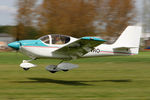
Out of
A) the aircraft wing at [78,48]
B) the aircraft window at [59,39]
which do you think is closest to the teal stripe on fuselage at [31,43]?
the aircraft window at [59,39]

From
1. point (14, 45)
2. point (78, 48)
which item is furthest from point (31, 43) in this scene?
point (78, 48)

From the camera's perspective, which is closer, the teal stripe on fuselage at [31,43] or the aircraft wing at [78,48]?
the aircraft wing at [78,48]

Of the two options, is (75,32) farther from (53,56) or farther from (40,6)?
(53,56)

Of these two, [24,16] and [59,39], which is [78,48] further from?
[24,16]

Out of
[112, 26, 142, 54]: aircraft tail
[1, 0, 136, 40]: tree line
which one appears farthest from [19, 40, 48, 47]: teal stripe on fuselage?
[1, 0, 136, 40]: tree line

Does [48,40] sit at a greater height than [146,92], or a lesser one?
greater

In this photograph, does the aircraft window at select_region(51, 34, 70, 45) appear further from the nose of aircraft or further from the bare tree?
the bare tree

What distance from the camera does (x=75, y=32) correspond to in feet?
177

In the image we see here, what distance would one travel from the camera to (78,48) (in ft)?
39.7

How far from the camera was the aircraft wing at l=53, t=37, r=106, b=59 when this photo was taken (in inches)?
444

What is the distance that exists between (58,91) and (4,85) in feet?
8.18

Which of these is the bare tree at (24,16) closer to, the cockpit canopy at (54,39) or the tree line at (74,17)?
the tree line at (74,17)

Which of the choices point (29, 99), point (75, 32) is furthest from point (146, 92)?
point (75, 32)

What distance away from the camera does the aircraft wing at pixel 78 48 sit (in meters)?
11.3
